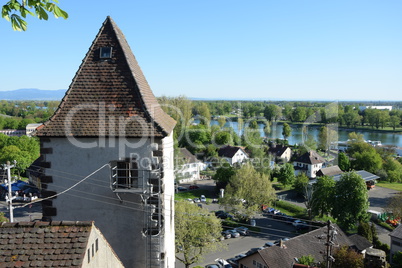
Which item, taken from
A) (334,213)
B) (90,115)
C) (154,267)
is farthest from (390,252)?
(90,115)

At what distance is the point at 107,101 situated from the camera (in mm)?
6539

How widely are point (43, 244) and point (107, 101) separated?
3.15 m

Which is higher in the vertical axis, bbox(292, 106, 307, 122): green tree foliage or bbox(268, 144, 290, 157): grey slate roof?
bbox(292, 106, 307, 122): green tree foliage

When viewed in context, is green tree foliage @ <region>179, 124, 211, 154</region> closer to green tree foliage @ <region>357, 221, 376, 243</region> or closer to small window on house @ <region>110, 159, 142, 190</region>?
green tree foliage @ <region>357, 221, 376, 243</region>

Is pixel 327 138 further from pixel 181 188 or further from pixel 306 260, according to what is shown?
pixel 306 260

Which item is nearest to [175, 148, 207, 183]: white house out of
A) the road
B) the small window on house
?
the road

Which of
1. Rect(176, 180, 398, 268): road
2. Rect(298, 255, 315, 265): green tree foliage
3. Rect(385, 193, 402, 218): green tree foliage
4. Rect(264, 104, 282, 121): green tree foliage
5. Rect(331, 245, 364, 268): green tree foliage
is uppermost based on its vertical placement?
Rect(264, 104, 282, 121): green tree foliage

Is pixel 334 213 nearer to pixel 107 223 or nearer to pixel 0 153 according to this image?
pixel 107 223

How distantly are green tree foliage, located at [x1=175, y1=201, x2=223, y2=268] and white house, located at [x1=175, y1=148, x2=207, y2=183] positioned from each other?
1683 cm

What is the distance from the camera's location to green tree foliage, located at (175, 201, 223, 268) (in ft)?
65.8

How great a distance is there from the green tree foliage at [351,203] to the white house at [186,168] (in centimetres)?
1788

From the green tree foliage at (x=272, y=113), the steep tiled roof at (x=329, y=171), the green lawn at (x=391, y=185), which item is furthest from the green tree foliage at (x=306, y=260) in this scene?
the green tree foliage at (x=272, y=113)

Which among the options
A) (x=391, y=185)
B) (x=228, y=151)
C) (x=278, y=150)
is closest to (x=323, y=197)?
(x=391, y=185)

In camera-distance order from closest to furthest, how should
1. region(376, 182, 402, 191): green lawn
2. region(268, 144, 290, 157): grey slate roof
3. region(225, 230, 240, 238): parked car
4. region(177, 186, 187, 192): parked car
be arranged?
region(225, 230, 240, 238): parked car → region(177, 186, 187, 192): parked car → region(376, 182, 402, 191): green lawn → region(268, 144, 290, 157): grey slate roof
